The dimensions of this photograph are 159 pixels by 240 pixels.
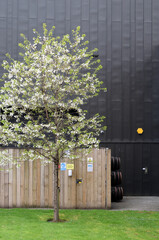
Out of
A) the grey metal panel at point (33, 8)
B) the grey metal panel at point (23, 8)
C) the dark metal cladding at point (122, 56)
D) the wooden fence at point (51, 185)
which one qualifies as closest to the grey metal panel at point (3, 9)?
the dark metal cladding at point (122, 56)

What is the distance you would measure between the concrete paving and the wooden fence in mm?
948

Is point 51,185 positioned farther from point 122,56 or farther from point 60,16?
point 60,16

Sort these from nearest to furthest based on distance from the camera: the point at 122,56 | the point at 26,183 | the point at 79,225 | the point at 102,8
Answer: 1. the point at 79,225
2. the point at 26,183
3. the point at 122,56
4. the point at 102,8

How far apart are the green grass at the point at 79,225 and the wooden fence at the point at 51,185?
2.02 ft

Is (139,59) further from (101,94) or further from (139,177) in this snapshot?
(139,177)

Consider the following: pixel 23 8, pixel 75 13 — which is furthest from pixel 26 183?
pixel 23 8

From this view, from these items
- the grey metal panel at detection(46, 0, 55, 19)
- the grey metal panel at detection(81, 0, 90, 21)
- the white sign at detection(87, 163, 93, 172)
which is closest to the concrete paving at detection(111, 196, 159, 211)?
the white sign at detection(87, 163, 93, 172)

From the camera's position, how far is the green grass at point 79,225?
7.57 meters

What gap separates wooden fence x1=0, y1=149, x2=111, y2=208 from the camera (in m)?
11.2

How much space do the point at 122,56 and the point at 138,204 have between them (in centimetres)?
650

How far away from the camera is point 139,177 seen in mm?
15570

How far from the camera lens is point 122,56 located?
624 inches

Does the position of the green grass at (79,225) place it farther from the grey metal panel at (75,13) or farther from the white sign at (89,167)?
the grey metal panel at (75,13)

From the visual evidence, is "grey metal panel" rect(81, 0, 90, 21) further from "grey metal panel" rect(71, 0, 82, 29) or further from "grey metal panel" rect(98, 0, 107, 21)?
"grey metal panel" rect(98, 0, 107, 21)
